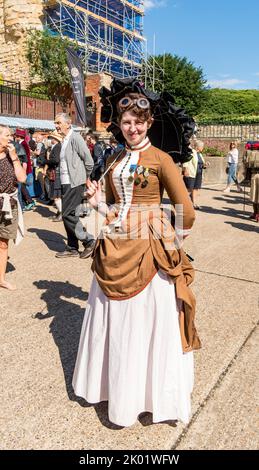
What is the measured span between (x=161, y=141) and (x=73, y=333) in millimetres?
1822

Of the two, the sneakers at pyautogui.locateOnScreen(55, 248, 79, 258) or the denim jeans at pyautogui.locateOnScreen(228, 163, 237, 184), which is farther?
the denim jeans at pyautogui.locateOnScreen(228, 163, 237, 184)

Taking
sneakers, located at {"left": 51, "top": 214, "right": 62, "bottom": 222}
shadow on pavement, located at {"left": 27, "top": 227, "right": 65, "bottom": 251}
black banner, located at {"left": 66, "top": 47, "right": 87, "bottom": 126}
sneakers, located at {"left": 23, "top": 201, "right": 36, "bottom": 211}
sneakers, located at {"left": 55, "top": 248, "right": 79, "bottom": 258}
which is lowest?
sneakers, located at {"left": 55, "top": 248, "right": 79, "bottom": 258}

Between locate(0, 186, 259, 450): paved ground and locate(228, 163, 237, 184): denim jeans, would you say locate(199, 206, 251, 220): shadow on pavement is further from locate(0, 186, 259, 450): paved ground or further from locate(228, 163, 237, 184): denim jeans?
locate(0, 186, 259, 450): paved ground

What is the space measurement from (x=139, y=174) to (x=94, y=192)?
32 cm

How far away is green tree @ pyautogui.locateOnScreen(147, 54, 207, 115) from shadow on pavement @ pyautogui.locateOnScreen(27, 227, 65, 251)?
108ft

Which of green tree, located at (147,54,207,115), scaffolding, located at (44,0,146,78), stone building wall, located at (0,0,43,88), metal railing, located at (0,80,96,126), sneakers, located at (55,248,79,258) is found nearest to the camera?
sneakers, located at (55,248,79,258)

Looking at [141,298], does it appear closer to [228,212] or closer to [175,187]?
[175,187]

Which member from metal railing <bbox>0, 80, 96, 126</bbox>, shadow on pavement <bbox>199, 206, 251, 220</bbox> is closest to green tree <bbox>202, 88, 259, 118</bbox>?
metal railing <bbox>0, 80, 96, 126</bbox>

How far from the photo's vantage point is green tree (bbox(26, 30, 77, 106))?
84.8 feet

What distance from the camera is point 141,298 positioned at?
6.95ft

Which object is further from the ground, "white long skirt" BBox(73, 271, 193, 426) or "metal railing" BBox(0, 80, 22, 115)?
"metal railing" BBox(0, 80, 22, 115)

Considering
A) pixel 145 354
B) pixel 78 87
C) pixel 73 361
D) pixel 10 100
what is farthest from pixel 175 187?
pixel 10 100

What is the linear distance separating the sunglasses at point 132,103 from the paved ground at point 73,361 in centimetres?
184

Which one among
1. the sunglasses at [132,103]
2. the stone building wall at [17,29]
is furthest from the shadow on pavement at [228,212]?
Answer: the stone building wall at [17,29]
